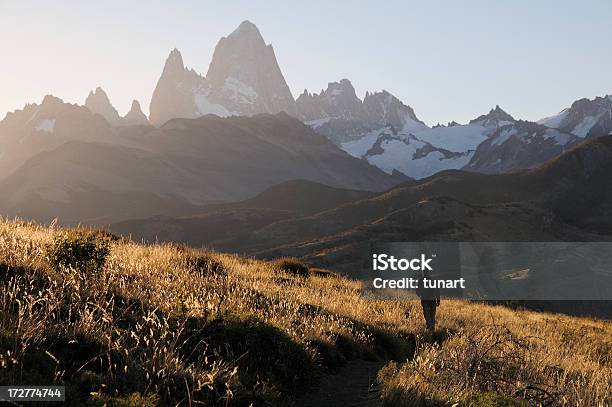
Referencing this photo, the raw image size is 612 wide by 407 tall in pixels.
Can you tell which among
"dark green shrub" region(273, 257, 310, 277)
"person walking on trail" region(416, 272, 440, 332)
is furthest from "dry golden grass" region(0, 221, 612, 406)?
"dark green shrub" region(273, 257, 310, 277)

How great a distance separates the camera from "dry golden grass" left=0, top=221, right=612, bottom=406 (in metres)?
5.08

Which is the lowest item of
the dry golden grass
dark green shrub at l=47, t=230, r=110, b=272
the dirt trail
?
the dirt trail

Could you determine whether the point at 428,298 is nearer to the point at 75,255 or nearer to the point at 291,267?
the point at 75,255

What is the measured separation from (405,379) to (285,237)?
133 metres

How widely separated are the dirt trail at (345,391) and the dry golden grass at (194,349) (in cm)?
18

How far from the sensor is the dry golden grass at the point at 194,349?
5.08m

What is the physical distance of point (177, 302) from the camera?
691 centimetres

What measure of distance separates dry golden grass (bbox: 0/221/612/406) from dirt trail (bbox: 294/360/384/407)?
18 centimetres

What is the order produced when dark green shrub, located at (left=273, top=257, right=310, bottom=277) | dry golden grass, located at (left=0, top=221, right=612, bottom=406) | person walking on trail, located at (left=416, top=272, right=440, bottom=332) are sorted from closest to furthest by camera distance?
1. dry golden grass, located at (left=0, top=221, right=612, bottom=406)
2. person walking on trail, located at (left=416, top=272, right=440, bottom=332)
3. dark green shrub, located at (left=273, top=257, right=310, bottom=277)

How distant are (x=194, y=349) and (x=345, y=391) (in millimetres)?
2628

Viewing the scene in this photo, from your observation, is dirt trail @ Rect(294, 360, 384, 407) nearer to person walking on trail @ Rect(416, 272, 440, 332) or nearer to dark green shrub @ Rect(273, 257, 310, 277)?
person walking on trail @ Rect(416, 272, 440, 332)

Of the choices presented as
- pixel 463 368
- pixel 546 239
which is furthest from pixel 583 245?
pixel 463 368

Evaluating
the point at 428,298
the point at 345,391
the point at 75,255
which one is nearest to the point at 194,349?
the point at 345,391

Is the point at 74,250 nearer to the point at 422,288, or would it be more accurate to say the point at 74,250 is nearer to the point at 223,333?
the point at 223,333
